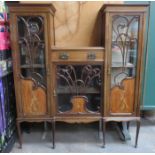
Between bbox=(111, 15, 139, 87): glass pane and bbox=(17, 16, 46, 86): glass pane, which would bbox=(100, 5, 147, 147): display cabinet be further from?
bbox=(17, 16, 46, 86): glass pane

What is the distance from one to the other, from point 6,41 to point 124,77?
4.38 feet

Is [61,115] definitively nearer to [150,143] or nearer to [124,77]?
[124,77]

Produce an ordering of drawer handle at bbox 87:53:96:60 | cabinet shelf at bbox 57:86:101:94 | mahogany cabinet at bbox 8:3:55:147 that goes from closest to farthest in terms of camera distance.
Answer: mahogany cabinet at bbox 8:3:55:147 < drawer handle at bbox 87:53:96:60 < cabinet shelf at bbox 57:86:101:94

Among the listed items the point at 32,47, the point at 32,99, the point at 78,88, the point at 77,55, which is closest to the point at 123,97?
the point at 78,88

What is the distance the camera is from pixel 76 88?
1.98 m

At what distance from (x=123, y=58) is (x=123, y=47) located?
12 centimetres

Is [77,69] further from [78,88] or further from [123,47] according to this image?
[123,47]

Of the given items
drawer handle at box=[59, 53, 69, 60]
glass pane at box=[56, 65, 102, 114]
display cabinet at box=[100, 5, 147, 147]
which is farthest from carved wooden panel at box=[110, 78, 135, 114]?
drawer handle at box=[59, 53, 69, 60]

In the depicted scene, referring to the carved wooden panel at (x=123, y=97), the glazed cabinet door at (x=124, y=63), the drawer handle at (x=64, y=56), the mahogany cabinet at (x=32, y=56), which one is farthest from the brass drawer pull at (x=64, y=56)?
the carved wooden panel at (x=123, y=97)

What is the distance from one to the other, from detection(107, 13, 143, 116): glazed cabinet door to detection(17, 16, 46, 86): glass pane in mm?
701

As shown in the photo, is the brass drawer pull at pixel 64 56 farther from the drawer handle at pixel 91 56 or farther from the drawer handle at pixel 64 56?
the drawer handle at pixel 91 56

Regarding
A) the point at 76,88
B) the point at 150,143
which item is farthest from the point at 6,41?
the point at 150,143


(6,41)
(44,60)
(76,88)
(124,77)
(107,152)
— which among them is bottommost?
(107,152)

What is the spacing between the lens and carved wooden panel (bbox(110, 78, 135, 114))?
75.6 inches
